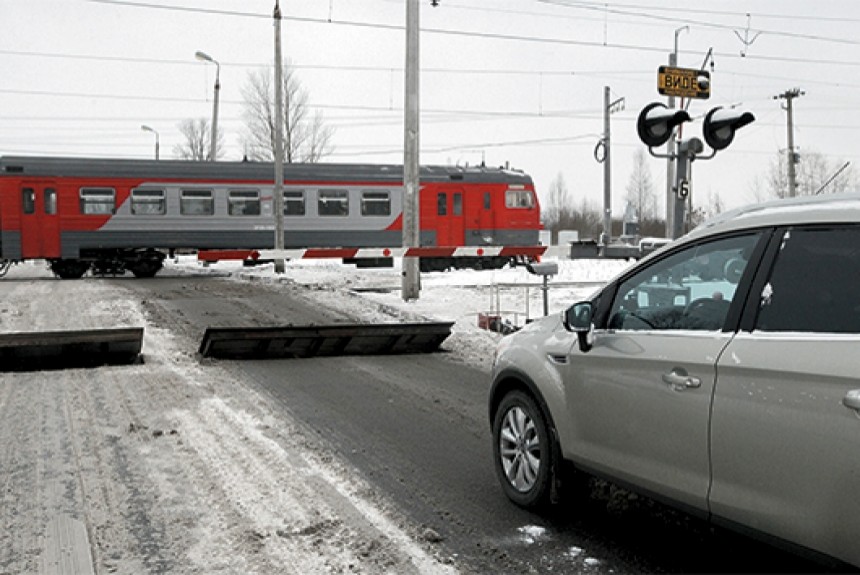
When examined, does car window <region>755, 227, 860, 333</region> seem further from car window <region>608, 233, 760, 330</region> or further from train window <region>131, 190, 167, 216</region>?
train window <region>131, 190, 167, 216</region>

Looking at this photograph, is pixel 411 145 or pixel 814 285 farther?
pixel 411 145

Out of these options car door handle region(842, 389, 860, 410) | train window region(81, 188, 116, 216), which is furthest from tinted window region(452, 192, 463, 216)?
car door handle region(842, 389, 860, 410)

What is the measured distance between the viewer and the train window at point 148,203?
2620 cm

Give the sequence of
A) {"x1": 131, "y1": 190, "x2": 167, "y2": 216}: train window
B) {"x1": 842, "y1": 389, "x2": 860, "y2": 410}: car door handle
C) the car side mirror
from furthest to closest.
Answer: {"x1": 131, "y1": 190, "x2": 167, "y2": 216}: train window, the car side mirror, {"x1": 842, "y1": 389, "x2": 860, "y2": 410}: car door handle

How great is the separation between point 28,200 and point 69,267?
240cm

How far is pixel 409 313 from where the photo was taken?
49.0ft

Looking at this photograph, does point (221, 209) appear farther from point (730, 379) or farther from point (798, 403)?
point (798, 403)

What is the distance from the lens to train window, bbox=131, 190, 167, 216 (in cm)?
2620

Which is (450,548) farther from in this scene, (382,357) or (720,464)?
(382,357)

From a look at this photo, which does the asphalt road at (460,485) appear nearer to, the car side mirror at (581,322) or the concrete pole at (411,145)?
the car side mirror at (581,322)

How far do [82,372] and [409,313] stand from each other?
6.45 meters

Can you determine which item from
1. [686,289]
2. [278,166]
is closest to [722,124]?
[686,289]

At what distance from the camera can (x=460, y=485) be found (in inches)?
216

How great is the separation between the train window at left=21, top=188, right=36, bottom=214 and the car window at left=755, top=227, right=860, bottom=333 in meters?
25.5
